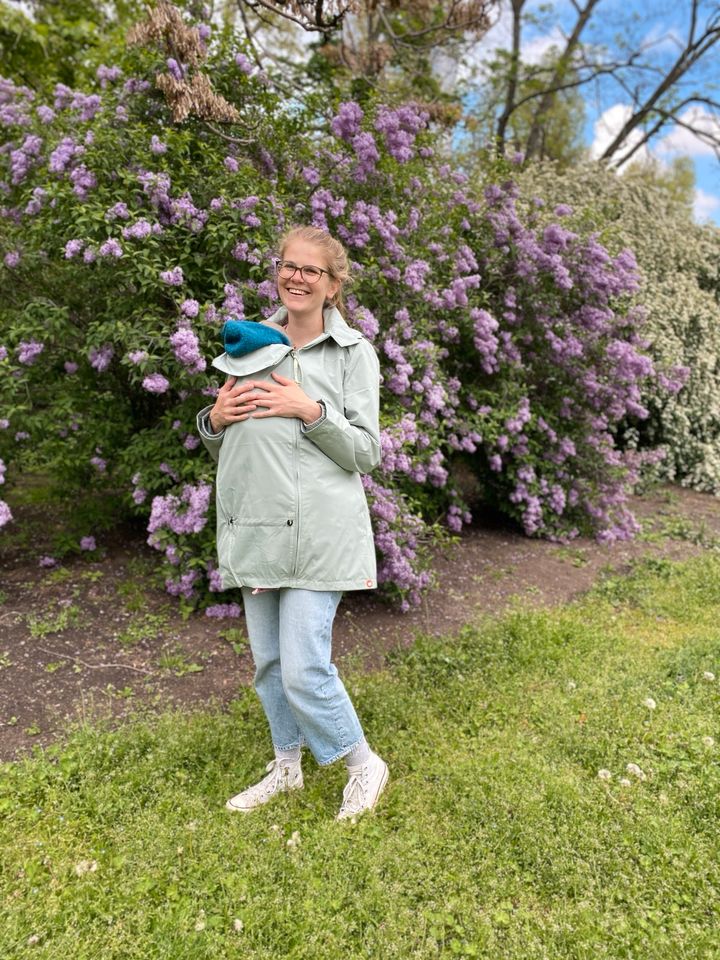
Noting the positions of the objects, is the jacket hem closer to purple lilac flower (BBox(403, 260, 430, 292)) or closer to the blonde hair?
the blonde hair

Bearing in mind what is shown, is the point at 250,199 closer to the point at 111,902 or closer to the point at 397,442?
the point at 397,442

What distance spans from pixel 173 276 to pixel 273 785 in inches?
101

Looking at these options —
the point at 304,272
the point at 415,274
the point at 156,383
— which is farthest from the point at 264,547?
the point at 415,274

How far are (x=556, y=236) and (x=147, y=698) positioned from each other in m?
4.44

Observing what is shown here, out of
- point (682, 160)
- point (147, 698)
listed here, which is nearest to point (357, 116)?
point (147, 698)

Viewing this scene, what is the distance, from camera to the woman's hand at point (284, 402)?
88.3 inches

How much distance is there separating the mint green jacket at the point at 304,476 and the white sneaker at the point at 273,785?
85cm

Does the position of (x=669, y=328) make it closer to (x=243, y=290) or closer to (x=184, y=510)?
(x=243, y=290)

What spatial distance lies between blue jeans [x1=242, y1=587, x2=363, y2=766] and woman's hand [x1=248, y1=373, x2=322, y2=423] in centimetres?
57

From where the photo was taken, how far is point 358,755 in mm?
2678

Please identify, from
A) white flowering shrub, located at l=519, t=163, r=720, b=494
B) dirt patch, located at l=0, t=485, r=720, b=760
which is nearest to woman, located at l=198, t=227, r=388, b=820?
dirt patch, located at l=0, t=485, r=720, b=760

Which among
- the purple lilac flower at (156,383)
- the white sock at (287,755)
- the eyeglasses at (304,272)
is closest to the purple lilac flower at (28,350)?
the purple lilac flower at (156,383)

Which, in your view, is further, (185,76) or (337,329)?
(185,76)

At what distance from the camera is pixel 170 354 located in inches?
155
